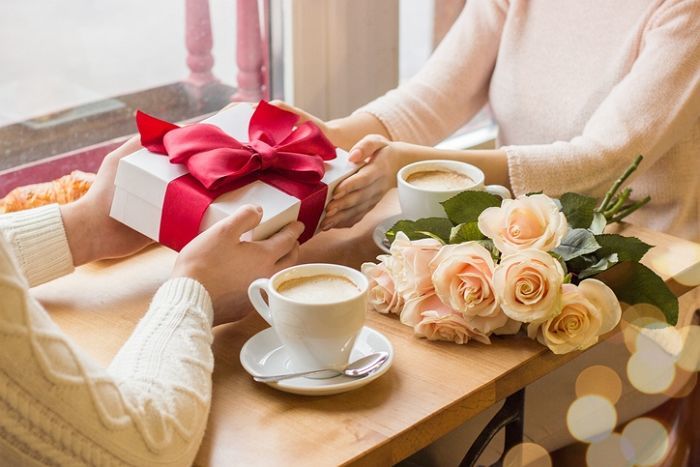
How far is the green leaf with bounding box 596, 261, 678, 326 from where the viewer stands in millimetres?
1137

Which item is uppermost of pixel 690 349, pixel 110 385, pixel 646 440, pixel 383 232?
pixel 110 385

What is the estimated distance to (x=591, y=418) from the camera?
142cm

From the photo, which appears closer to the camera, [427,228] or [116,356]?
[116,356]

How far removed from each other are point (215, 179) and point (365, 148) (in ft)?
0.89

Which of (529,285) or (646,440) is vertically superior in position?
(529,285)

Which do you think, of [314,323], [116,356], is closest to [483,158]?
[314,323]

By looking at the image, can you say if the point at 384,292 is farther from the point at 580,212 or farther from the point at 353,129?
the point at 353,129

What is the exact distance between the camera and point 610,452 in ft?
4.85

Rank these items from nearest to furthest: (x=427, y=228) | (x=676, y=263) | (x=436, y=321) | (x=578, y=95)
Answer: (x=436, y=321), (x=427, y=228), (x=676, y=263), (x=578, y=95)

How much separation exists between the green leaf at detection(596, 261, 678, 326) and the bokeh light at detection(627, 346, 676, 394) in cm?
37

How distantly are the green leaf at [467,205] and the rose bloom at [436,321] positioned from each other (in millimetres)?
119

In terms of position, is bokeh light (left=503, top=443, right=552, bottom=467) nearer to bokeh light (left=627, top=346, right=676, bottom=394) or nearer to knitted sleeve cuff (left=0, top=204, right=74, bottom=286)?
bokeh light (left=627, top=346, right=676, bottom=394)

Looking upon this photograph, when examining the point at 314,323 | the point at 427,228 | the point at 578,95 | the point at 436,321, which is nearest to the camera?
the point at 314,323

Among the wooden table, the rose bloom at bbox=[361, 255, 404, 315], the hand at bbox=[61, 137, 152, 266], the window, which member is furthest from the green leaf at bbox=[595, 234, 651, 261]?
the window
